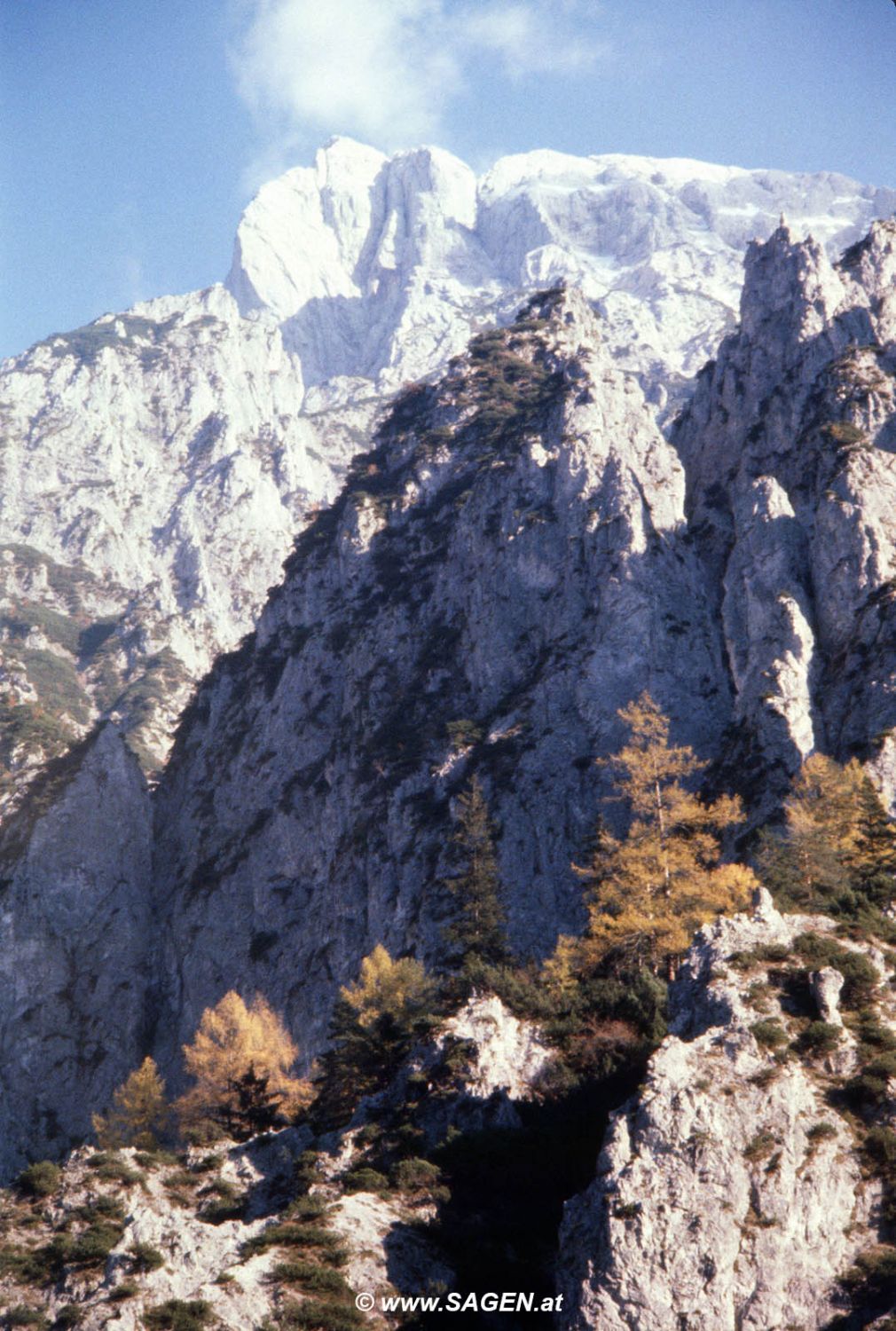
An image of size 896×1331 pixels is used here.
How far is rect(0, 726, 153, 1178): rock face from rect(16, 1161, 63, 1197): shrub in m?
49.7

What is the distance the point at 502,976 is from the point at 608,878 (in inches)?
551

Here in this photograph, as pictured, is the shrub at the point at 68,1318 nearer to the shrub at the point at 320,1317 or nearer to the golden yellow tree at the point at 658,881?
the shrub at the point at 320,1317

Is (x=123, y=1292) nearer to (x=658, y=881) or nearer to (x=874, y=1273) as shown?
(x=874, y=1273)

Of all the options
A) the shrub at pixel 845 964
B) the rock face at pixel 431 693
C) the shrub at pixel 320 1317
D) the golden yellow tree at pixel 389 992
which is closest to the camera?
the shrub at pixel 320 1317

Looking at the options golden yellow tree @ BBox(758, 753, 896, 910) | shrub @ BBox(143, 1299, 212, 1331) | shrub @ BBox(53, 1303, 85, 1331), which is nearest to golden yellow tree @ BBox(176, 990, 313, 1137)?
shrub @ BBox(53, 1303, 85, 1331)

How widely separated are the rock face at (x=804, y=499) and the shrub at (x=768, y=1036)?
1218 inches

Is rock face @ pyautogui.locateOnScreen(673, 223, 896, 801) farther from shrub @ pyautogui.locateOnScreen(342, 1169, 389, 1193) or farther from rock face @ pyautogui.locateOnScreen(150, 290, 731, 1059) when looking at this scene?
shrub @ pyautogui.locateOnScreen(342, 1169, 389, 1193)

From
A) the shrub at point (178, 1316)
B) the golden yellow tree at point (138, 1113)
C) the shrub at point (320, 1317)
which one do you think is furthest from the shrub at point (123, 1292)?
the golden yellow tree at point (138, 1113)

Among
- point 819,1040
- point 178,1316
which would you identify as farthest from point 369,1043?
point 819,1040

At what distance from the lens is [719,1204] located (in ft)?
85.8

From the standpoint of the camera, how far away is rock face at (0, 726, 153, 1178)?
280 ft

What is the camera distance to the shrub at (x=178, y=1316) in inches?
1009

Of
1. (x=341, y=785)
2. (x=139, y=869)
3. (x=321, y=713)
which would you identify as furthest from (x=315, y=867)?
(x=139, y=869)

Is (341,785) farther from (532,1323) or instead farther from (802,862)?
(532,1323)
